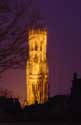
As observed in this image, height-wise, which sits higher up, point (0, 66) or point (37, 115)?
point (0, 66)

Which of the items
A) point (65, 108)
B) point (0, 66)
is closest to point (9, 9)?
point (0, 66)

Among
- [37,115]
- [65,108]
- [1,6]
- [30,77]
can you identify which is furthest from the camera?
[30,77]

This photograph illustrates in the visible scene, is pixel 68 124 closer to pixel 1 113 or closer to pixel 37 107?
pixel 1 113

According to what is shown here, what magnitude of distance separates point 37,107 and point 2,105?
3.32 ft

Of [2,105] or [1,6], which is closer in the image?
[1,6]

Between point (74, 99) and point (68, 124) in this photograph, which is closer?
point (68, 124)

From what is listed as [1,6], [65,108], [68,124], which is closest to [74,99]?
[65,108]

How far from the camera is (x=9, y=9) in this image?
12938mm

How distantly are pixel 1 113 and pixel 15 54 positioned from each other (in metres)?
4.02

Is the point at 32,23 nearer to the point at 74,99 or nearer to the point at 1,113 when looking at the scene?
the point at 1,113

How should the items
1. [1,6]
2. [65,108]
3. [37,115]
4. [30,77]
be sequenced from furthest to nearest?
[30,77] → [65,108] → [37,115] → [1,6]

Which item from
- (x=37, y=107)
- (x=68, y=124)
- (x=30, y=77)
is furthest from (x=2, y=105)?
(x=30, y=77)

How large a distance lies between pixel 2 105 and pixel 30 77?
74053 mm

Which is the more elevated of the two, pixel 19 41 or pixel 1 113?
pixel 19 41
